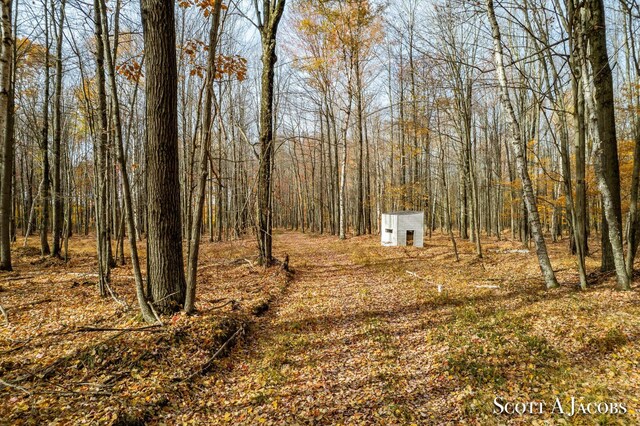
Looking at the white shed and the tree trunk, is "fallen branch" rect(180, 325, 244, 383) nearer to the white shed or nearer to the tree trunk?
the tree trunk

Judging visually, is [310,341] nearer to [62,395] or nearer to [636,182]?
[62,395]

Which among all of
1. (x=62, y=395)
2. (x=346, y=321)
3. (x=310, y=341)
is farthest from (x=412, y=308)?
(x=62, y=395)

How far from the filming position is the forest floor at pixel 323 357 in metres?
2.90

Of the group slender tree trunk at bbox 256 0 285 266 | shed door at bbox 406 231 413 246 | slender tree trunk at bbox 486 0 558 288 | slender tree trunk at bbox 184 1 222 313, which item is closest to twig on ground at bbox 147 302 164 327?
slender tree trunk at bbox 184 1 222 313

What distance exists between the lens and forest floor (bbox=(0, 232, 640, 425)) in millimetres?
2902

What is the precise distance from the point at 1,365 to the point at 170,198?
2562mm

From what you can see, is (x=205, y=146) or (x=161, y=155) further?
(x=161, y=155)

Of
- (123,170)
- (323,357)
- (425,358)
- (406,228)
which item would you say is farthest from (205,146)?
(406,228)

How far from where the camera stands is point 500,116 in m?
22.9

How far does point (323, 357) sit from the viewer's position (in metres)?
4.05

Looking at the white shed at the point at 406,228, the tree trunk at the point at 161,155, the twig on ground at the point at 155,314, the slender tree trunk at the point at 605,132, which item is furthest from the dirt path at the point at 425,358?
the white shed at the point at 406,228

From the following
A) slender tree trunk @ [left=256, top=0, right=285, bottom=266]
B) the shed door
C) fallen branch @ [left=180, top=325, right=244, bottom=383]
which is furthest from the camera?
the shed door

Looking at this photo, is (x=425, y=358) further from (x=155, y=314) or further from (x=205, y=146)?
(x=205, y=146)

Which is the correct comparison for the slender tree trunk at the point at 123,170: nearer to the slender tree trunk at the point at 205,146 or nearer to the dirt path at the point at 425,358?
the slender tree trunk at the point at 205,146
